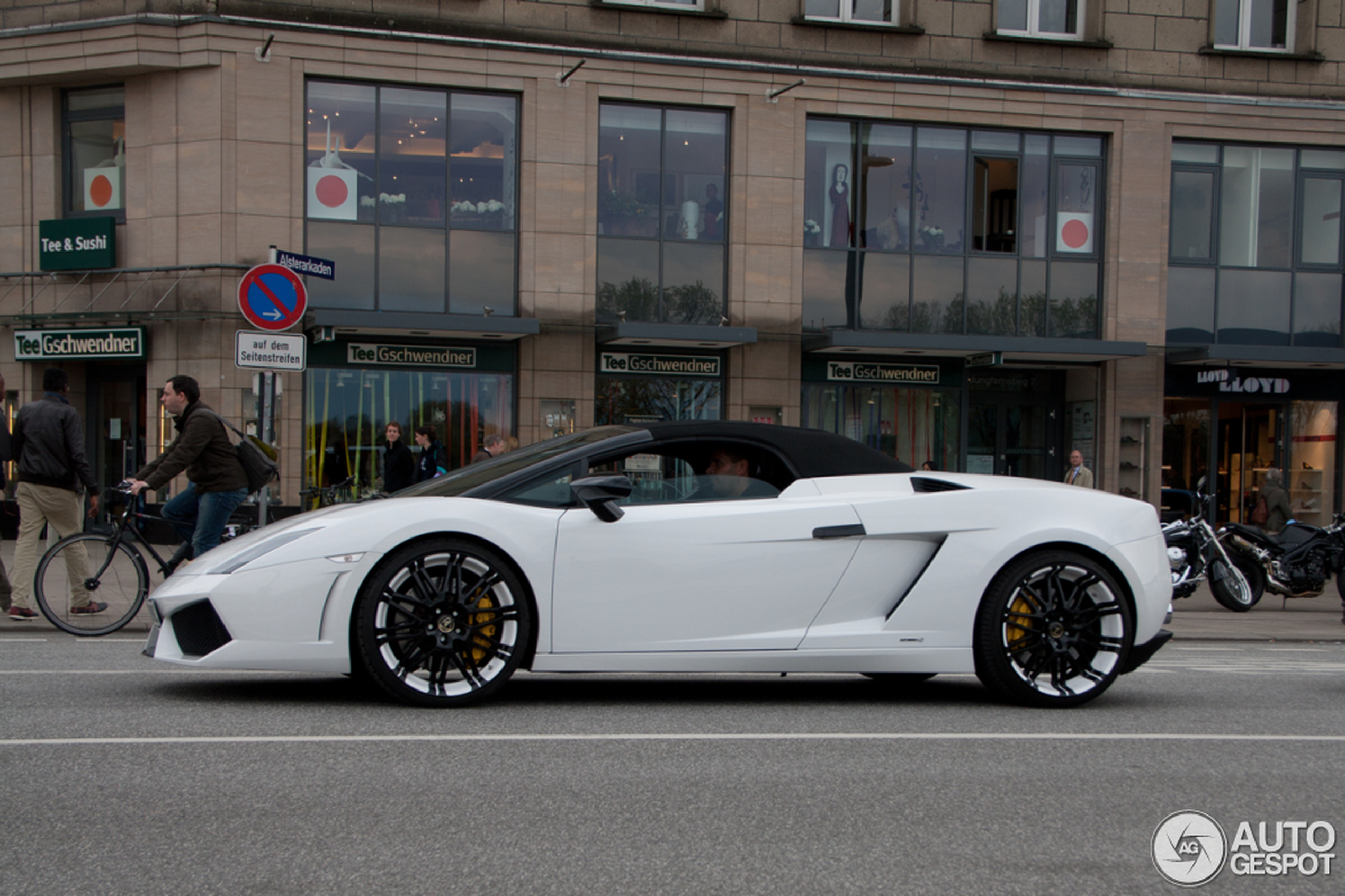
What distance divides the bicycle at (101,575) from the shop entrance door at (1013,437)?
1563 centimetres

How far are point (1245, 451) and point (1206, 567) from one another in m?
9.55

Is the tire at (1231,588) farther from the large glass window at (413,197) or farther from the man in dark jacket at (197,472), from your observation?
the large glass window at (413,197)

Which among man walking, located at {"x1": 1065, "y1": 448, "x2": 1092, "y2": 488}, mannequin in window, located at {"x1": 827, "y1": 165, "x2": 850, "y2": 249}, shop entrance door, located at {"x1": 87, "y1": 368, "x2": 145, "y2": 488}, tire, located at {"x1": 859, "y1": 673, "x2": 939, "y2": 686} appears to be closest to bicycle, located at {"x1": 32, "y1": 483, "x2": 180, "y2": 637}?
tire, located at {"x1": 859, "y1": 673, "x2": 939, "y2": 686}

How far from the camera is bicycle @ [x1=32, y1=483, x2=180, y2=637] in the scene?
8.88 m

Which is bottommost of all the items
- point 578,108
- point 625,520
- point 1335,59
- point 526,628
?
point 526,628

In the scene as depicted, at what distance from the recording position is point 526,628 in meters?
5.54

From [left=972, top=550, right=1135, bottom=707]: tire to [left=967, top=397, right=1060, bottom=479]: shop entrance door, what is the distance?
1597 cm

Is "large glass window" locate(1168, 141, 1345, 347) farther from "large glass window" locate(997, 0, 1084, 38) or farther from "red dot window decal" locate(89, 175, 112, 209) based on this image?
"red dot window decal" locate(89, 175, 112, 209)

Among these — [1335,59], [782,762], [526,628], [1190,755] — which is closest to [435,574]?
[526,628]

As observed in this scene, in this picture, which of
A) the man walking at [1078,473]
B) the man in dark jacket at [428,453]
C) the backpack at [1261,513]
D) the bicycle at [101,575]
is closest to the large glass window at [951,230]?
the man walking at [1078,473]

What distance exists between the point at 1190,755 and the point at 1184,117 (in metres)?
18.8

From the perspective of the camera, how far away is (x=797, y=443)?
6.12m

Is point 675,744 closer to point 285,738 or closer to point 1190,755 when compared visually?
point 285,738

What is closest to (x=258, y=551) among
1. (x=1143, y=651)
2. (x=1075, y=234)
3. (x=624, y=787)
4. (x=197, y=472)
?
(x=624, y=787)
